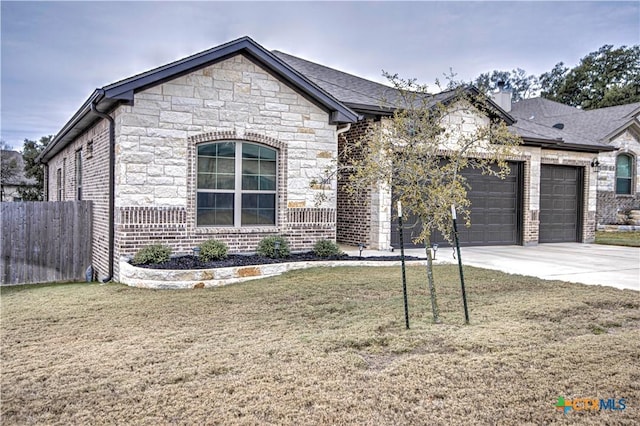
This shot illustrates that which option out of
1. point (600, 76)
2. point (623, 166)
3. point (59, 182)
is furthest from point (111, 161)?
point (600, 76)

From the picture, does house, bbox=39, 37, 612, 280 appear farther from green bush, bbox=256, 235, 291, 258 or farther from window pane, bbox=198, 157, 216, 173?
green bush, bbox=256, 235, 291, 258

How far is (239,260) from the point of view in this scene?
931 centimetres

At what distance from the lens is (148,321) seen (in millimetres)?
5926

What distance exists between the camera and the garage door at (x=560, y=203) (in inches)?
627

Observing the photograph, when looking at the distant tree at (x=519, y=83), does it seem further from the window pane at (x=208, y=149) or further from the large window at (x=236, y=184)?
the window pane at (x=208, y=149)

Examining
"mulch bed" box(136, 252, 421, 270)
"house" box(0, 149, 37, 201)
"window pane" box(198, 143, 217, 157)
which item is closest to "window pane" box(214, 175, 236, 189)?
"window pane" box(198, 143, 217, 157)

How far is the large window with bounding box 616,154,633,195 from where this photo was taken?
77.3 feet

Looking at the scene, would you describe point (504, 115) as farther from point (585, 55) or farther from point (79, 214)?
point (585, 55)

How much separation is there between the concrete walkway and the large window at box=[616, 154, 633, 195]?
10.0m

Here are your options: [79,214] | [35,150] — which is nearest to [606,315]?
[79,214]

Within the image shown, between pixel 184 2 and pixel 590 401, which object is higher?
pixel 184 2

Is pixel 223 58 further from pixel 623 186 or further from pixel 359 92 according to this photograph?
pixel 623 186

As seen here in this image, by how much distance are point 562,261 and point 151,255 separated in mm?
9128

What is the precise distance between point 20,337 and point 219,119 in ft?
18.5
